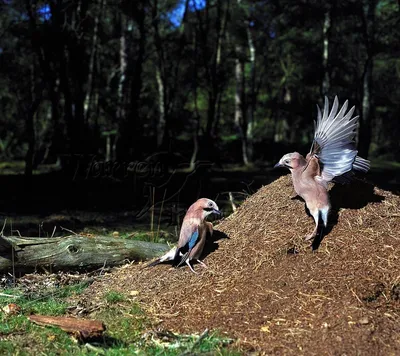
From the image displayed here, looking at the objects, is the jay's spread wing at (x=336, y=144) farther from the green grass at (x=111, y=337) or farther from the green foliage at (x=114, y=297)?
the green foliage at (x=114, y=297)

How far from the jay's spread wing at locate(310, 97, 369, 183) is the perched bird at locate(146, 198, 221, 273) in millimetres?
1078

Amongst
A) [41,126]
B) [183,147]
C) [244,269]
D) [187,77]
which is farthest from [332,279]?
[41,126]

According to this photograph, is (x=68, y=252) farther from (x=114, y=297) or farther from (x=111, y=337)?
(x=111, y=337)

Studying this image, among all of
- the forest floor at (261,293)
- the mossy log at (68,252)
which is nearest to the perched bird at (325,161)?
the forest floor at (261,293)

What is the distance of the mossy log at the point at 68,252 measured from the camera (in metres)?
5.52

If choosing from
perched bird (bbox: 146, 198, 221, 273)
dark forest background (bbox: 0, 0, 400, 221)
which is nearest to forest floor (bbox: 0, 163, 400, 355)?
perched bird (bbox: 146, 198, 221, 273)

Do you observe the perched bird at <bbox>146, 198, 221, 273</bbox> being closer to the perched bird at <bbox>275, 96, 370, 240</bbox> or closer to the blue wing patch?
the blue wing patch

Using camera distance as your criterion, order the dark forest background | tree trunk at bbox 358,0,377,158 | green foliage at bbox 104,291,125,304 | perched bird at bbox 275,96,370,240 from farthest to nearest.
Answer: tree trunk at bbox 358,0,377,158 → the dark forest background → perched bird at bbox 275,96,370,240 → green foliage at bbox 104,291,125,304

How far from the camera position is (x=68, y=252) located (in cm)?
569

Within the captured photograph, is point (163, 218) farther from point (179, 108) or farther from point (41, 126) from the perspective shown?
point (41, 126)

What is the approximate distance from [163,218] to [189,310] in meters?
6.05

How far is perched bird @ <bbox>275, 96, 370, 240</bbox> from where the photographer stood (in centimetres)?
485

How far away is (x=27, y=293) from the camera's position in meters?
5.11

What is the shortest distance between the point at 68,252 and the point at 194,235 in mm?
1532
